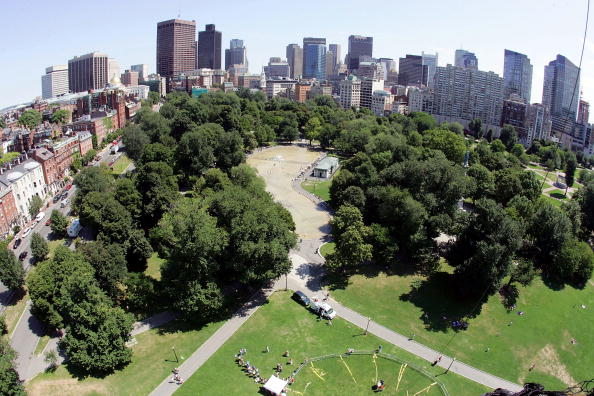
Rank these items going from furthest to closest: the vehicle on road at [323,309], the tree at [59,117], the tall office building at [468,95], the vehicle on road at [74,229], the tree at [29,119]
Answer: the tall office building at [468,95]
the tree at [59,117]
the tree at [29,119]
the vehicle on road at [74,229]
the vehicle on road at [323,309]

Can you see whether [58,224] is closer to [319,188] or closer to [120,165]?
[120,165]

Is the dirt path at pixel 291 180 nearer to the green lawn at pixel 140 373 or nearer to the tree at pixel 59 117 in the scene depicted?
the green lawn at pixel 140 373

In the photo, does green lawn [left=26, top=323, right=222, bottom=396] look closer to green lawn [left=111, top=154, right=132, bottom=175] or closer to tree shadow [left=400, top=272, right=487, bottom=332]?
tree shadow [left=400, top=272, right=487, bottom=332]

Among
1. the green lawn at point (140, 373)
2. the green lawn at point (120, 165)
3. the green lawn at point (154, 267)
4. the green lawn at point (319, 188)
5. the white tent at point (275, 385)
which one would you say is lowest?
the green lawn at point (140, 373)

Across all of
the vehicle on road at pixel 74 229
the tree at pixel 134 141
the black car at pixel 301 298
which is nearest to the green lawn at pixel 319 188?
the black car at pixel 301 298

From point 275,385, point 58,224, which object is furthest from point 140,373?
point 58,224
